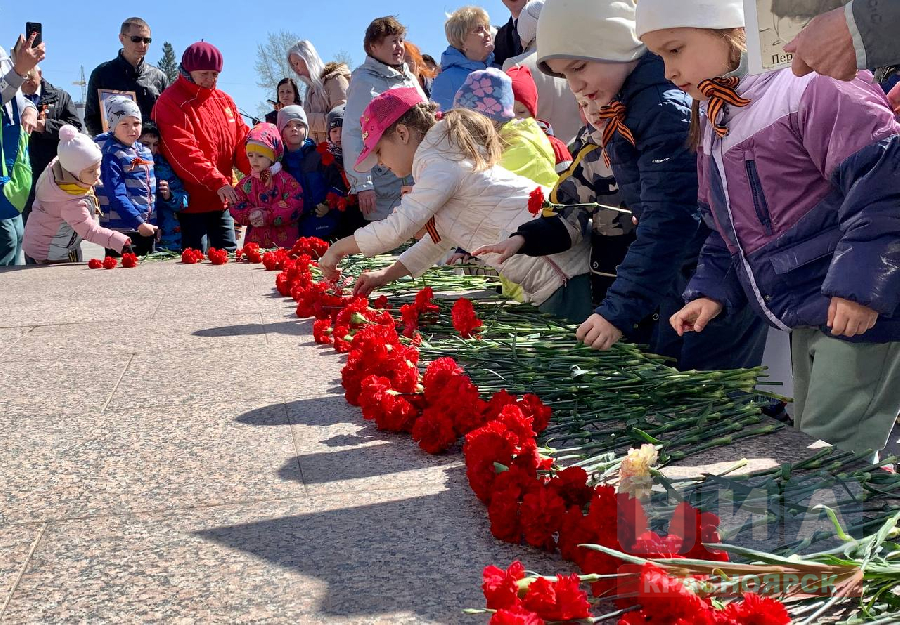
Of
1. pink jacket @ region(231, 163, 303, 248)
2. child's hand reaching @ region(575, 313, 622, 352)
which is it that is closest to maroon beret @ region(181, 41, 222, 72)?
pink jacket @ region(231, 163, 303, 248)

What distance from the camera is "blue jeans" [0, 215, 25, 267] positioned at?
23.4ft

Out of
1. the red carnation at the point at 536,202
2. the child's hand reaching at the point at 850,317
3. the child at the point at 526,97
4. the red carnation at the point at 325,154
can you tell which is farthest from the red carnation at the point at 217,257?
the child's hand reaching at the point at 850,317

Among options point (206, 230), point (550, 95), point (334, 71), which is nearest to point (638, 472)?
point (550, 95)

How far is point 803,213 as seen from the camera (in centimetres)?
226

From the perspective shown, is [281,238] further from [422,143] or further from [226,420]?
[226,420]

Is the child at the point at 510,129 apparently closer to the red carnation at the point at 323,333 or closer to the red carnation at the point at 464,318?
the red carnation at the point at 323,333

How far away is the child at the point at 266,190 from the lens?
745 cm

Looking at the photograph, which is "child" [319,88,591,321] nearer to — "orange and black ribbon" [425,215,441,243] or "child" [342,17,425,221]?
"orange and black ribbon" [425,215,441,243]

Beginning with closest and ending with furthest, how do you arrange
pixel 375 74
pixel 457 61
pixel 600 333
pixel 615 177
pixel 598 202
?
pixel 600 333 < pixel 615 177 < pixel 598 202 < pixel 457 61 < pixel 375 74

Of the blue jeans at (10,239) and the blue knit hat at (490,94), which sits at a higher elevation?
the blue knit hat at (490,94)

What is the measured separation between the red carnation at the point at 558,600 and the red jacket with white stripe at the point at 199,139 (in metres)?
6.54

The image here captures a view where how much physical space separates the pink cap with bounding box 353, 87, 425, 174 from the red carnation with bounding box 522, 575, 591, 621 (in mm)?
2878

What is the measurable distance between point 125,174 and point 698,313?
5832 mm

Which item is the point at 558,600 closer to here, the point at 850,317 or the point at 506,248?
the point at 850,317
